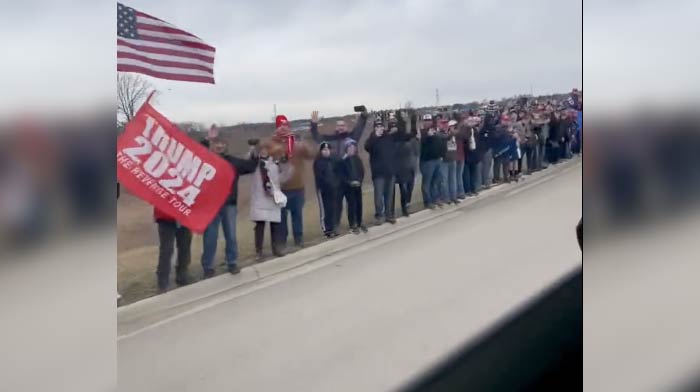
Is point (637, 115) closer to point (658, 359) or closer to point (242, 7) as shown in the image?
point (658, 359)

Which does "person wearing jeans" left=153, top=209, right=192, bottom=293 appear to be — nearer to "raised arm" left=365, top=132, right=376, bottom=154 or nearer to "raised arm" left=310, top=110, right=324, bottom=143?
"raised arm" left=310, top=110, right=324, bottom=143

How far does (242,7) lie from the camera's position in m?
1.44

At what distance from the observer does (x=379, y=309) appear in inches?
63.0

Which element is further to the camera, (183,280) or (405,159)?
(405,159)

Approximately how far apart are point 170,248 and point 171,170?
0.59ft

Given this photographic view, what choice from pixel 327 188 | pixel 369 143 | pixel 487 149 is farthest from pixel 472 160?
pixel 327 188

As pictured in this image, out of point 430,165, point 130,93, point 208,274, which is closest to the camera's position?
point 130,93

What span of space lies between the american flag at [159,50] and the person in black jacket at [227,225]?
17 cm

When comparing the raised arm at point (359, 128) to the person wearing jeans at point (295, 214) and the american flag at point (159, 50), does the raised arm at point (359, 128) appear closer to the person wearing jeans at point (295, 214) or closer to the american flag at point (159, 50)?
the person wearing jeans at point (295, 214)

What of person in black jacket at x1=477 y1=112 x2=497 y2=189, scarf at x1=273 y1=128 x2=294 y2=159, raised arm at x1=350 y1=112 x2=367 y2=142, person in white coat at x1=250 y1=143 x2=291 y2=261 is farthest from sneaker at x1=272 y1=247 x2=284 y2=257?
person in black jacket at x1=477 y1=112 x2=497 y2=189

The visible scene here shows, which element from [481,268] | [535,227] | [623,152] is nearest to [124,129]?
[481,268]

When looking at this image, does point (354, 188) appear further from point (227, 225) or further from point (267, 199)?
point (227, 225)

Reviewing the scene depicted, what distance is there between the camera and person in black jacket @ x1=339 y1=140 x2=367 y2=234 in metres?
1.60

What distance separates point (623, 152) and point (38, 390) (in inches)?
59.4
